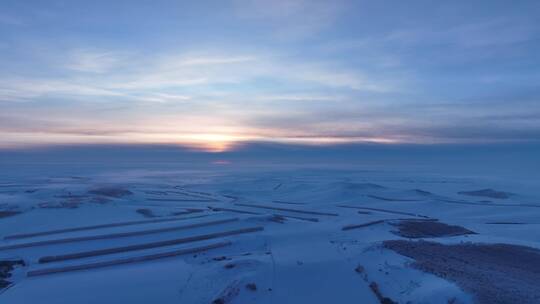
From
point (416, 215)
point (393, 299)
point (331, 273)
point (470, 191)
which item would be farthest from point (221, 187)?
point (393, 299)

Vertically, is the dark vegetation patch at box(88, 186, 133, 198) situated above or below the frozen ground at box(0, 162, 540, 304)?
above

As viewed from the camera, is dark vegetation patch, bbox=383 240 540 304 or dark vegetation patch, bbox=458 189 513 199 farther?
dark vegetation patch, bbox=458 189 513 199

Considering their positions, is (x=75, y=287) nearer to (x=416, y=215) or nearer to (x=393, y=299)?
(x=393, y=299)

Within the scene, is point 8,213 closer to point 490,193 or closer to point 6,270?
point 6,270

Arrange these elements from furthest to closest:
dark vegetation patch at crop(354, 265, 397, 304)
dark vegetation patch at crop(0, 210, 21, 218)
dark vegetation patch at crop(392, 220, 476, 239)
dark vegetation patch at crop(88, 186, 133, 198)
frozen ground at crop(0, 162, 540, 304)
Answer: dark vegetation patch at crop(88, 186, 133, 198) → dark vegetation patch at crop(0, 210, 21, 218) → dark vegetation patch at crop(392, 220, 476, 239) → frozen ground at crop(0, 162, 540, 304) → dark vegetation patch at crop(354, 265, 397, 304)

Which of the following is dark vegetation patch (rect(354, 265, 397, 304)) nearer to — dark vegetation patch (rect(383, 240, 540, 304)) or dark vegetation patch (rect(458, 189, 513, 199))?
dark vegetation patch (rect(383, 240, 540, 304))

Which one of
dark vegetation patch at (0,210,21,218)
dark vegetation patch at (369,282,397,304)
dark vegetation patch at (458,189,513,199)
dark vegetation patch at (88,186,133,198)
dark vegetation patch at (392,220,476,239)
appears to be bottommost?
dark vegetation patch at (458,189,513,199)

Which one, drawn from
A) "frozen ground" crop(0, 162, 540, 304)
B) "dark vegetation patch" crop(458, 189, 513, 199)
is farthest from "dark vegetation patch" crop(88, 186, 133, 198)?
"dark vegetation patch" crop(458, 189, 513, 199)

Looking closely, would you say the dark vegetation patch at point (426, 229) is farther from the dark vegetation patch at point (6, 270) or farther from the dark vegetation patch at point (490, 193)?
the dark vegetation patch at point (490, 193)
